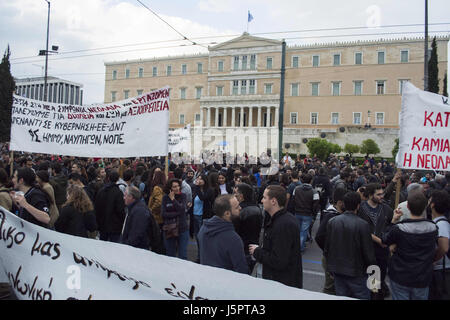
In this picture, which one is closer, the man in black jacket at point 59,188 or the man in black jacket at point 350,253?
the man in black jacket at point 350,253

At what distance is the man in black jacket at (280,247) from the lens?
2.93 m

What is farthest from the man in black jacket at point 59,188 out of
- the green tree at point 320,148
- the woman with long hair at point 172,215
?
the green tree at point 320,148

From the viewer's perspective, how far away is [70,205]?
13.2 ft

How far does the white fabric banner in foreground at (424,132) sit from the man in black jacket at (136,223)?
3111 mm

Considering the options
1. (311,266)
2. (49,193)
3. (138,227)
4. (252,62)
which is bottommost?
(311,266)

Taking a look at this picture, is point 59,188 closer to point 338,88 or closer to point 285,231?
point 285,231

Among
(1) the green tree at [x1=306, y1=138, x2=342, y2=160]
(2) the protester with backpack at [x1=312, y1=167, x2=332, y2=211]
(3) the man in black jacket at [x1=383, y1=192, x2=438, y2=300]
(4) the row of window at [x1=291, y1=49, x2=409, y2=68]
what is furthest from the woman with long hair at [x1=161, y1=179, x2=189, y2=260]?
(4) the row of window at [x1=291, y1=49, x2=409, y2=68]

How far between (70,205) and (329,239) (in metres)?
2.93

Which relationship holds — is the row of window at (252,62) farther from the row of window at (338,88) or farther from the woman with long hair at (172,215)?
the woman with long hair at (172,215)

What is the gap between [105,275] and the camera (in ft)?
7.22

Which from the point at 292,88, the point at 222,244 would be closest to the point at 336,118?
the point at 292,88

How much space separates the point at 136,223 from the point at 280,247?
1894 mm
